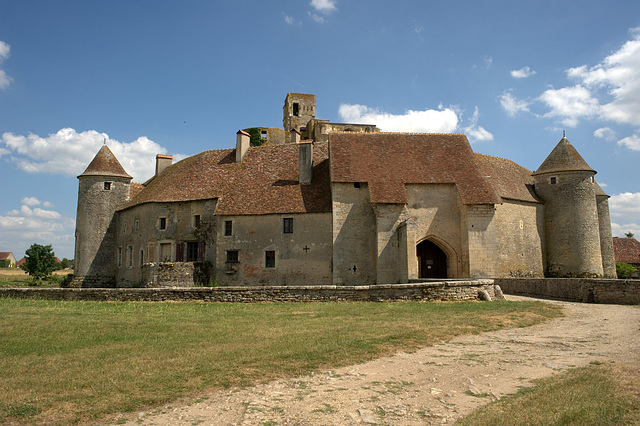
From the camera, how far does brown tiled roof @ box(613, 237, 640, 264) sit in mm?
50066

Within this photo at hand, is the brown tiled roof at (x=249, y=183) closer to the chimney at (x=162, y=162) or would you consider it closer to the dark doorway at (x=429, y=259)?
the chimney at (x=162, y=162)

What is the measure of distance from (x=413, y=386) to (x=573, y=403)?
2.15 meters

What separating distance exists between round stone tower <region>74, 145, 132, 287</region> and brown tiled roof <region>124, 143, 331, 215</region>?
173 cm

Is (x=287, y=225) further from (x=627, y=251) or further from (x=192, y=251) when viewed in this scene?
(x=627, y=251)

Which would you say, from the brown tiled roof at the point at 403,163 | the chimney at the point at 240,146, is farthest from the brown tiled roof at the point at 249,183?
the brown tiled roof at the point at 403,163

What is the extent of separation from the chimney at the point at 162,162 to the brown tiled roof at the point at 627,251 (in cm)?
4505

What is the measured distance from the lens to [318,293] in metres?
18.0

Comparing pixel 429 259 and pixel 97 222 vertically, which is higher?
pixel 97 222

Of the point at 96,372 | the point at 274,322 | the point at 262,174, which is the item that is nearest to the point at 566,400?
the point at 96,372

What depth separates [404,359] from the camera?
8.75 metres

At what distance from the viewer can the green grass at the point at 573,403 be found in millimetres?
5430

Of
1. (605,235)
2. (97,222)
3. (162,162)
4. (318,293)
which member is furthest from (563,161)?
(97,222)

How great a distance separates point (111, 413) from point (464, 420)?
14.4ft

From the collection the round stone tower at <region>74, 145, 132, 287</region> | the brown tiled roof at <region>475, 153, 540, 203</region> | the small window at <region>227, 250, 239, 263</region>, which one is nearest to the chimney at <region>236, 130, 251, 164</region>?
the small window at <region>227, 250, 239, 263</region>
